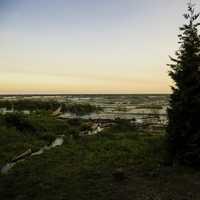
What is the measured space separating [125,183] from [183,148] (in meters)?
2.94

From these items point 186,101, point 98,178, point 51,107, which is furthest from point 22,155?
point 51,107

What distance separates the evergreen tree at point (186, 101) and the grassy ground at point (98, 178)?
73 centimetres

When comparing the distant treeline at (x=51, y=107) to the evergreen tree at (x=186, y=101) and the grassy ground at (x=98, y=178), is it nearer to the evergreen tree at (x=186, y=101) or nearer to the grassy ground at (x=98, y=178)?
the grassy ground at (x=98, y=178)

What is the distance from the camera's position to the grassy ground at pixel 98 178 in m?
7.62

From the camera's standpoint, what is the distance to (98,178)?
902 centimetres

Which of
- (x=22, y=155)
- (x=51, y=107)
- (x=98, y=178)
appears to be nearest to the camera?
(x=98, y=178)

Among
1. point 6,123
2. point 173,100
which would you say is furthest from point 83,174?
point 6,123

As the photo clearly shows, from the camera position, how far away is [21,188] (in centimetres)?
832

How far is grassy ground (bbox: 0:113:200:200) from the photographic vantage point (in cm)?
762

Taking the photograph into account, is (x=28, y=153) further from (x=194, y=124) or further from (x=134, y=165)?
(x=194, y=124)

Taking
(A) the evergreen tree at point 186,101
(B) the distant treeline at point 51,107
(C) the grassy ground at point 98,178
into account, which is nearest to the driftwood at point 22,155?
(C) the grassy ground at point 98,178

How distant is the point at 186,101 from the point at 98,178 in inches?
157

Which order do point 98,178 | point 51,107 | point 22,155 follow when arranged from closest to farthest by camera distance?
point 98,178 < point 22,155 < point 51,107

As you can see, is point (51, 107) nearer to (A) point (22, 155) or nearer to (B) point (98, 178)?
(A) point (22, 155)
